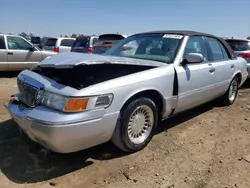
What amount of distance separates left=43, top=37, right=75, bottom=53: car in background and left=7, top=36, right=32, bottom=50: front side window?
2.78 meters

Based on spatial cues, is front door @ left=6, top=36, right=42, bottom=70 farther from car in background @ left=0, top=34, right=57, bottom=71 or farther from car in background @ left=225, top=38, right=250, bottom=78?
car in background @ left=225, top=38, right=250, bottom=78

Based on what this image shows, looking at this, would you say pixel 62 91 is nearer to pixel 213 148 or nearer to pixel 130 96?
pixel 130 96

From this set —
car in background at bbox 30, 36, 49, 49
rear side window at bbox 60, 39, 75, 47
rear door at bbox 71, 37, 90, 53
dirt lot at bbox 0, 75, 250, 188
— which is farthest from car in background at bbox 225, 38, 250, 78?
car in background at bbox 30, 36, 49, 49

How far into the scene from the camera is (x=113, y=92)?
2.96 meters

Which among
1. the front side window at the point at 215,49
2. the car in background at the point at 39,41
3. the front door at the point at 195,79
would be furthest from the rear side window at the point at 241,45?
the car in background at the point at 39,41

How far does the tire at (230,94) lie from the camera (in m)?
5.69

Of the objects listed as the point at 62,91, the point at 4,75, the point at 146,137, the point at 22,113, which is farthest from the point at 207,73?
the point at 4,75

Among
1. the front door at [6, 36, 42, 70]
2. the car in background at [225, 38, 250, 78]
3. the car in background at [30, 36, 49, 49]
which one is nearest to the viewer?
the car in background at [225, 38, 250, 78]

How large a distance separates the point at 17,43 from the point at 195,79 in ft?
24.4

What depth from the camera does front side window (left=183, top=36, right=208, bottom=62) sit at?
4.22 metres

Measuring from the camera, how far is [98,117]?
9.36 feet

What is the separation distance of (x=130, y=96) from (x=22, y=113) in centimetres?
127

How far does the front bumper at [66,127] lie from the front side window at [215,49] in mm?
2759

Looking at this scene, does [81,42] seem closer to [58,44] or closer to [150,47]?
[58,44]
